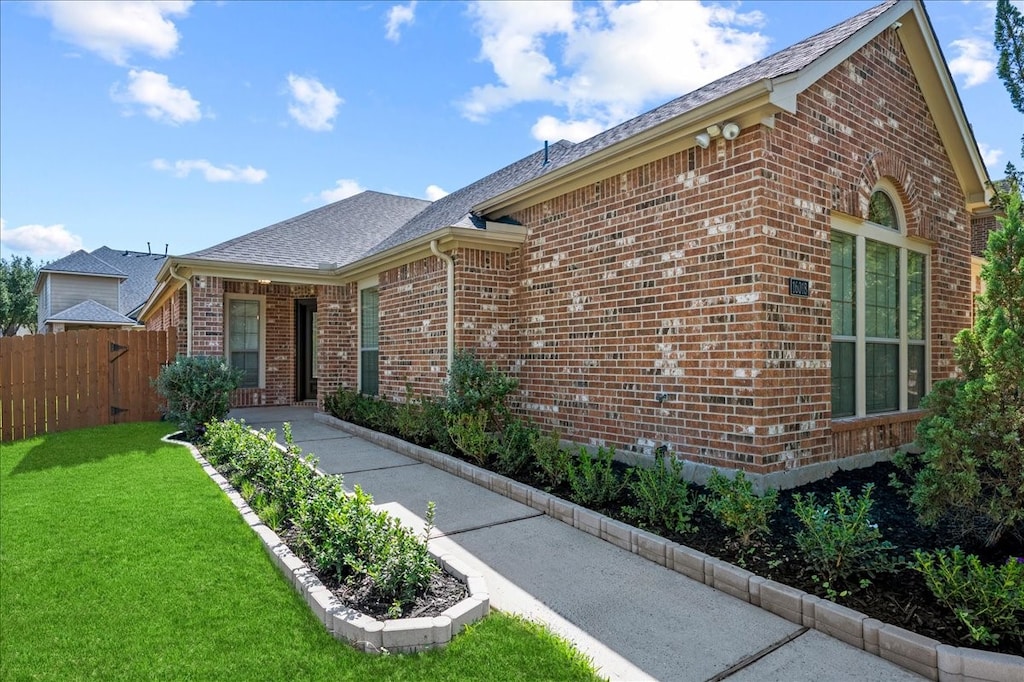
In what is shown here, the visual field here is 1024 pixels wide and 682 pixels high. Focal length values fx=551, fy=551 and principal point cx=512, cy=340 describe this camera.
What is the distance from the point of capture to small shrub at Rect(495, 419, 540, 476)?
5836 mm

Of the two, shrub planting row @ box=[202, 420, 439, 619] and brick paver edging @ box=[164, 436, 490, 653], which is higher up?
shrub planting row @ box=[202, 420, 439, 619]

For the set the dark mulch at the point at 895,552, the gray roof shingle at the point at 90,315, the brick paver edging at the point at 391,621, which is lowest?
the brick paver edging at the point at 391,621

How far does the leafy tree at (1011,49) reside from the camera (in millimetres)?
6391

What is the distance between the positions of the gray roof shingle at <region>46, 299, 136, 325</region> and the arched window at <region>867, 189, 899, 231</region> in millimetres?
25478

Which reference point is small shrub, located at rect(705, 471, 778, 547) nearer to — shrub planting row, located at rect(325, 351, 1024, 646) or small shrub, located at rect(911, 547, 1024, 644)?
Result: shrub planting row, located at rect(325, 351, 1024, 646)

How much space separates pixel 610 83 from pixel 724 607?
1039 centimetres

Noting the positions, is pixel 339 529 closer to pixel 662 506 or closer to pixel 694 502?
pixel 662 506

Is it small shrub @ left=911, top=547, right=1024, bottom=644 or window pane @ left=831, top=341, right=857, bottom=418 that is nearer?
small shrub @ left=911, top=547, right=1024, bottom=644

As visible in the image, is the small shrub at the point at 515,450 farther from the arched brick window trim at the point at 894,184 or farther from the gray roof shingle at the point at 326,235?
the gray roof shingle at the point at 326,235

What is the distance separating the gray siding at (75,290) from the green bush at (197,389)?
19.6m

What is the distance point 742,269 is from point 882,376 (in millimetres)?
2928

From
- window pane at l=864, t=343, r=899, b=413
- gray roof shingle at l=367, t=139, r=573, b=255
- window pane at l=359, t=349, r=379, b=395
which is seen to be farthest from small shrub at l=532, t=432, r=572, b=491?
window pane at l=359, t=349, r=379, b=395

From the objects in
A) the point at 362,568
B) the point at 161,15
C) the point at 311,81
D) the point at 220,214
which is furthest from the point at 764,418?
the point at 220,214

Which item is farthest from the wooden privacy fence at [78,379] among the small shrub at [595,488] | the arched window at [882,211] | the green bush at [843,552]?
the arched window at [882,211]
